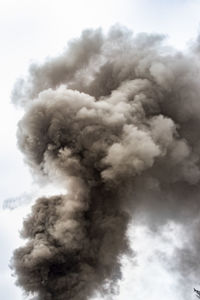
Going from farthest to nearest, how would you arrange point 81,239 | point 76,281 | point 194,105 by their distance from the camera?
point 194,105
point 81,239
point 76,281

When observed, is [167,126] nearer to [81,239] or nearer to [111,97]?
[111,97]

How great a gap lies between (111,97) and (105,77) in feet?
15.1

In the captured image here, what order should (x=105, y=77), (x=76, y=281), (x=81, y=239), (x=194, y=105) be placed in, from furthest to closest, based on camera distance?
(x=105, y=77)
(x=194, y=105)
(x=81, y=239)
(x=76, y=281)

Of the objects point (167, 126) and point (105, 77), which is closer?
point (167, 126)

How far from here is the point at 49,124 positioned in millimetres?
25953

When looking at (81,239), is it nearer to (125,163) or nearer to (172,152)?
(125,163)

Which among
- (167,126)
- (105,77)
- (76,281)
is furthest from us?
(105,77)

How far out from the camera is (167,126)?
25812mm

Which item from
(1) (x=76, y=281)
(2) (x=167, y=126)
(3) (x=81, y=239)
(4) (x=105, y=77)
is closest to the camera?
(1) (x=76, y=281)

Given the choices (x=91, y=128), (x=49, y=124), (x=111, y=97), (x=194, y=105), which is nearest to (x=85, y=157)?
(x=91, y=128)

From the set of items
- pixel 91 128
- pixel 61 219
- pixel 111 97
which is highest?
pixel 111 97

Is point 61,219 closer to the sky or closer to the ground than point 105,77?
closer to the ground

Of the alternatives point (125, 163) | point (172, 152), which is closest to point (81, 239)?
point (125, 163)

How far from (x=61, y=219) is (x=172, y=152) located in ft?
32.5
